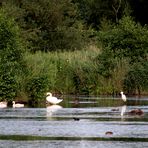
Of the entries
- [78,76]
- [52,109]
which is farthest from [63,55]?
[52,109]

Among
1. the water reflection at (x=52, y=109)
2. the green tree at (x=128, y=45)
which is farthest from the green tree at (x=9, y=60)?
the green tree at (x=128, y=45)

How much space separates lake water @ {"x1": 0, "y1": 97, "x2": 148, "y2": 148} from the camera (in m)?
22.0

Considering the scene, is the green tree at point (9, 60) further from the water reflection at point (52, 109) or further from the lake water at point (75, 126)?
the lake water at point (75, 126)

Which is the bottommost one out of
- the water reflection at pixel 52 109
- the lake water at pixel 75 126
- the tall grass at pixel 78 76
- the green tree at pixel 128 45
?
the lake water at pixel 75 126

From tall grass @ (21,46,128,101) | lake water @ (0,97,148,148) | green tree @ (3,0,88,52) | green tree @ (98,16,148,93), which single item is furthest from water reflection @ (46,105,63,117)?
green tree @ (3,0,88,52)

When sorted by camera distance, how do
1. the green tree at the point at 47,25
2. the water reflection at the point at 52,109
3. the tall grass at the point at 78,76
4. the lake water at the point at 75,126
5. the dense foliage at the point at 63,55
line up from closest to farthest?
the lake water at the point at 75,126
the water reflection at the point at 52,109
the dense foliage at the point at 63,55
the tall grass at the point at 78,76
the green tree at the point at 47,25

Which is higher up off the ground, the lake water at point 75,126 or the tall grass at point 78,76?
the tall grass at point 78,76

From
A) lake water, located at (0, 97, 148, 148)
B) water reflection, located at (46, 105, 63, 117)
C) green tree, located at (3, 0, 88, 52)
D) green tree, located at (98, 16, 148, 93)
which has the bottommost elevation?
lake water, located at (0, 97, 148, 148)

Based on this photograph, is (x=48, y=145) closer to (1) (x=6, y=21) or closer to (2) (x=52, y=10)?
(1) (x=6, y=21)

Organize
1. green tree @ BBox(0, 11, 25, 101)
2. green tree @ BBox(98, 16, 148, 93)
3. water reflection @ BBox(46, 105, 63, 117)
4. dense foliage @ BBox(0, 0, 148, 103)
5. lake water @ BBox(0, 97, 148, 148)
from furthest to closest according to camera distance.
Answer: green tree @ BBox(98, 16, 148, 93), dense foliage @ BBox(0, 0, 148, 103), green tree @ BBox(0, 11, 25, 101), water reflection @ BBox(46, 105, 63, 117), lake water @ BBox(0, 97, 148, 148)

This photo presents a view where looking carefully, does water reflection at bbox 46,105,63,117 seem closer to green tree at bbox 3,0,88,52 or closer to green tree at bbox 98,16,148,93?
green tree at bbox 98,16,148,93

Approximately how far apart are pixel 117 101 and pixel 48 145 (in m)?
18.7

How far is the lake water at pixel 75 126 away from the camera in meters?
22.0

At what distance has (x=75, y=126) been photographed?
26406mm
